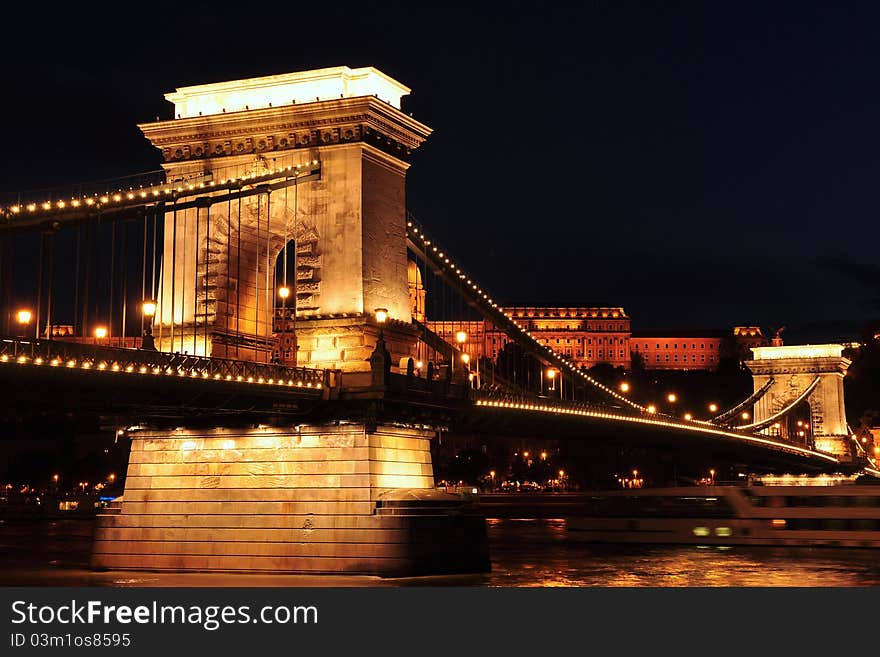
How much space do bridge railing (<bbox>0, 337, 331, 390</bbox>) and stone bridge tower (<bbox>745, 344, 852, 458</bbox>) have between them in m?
115

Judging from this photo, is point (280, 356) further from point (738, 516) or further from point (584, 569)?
point (738, 516)

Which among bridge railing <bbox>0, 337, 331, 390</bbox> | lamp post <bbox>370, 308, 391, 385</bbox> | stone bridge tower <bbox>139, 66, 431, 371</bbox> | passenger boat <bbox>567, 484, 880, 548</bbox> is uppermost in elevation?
stone bridge tower <bbox>139, 66, 431, 371</bbox>

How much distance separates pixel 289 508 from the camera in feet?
139

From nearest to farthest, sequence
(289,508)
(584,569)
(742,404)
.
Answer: (289,508) < (584,569) < (742,404)

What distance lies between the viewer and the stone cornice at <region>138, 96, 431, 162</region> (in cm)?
4622

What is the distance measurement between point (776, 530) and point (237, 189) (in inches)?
1149

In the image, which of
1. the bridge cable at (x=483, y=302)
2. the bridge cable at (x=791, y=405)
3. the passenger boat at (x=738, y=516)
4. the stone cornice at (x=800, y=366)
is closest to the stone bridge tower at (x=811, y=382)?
the stone cornice at (x=800, y=366)

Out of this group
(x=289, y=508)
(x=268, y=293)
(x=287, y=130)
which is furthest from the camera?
(x=268, y=293)

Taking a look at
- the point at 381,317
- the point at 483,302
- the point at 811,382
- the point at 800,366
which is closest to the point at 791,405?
the point at 811,382

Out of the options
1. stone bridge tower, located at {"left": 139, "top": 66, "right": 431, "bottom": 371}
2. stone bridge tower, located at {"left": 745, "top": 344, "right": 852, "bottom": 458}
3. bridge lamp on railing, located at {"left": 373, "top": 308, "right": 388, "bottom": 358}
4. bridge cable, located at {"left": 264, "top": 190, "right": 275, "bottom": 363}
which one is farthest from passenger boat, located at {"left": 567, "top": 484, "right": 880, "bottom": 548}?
stone bridge tower, located at {"left": 745, "top": 344, "right": 852, "bottom": 458}

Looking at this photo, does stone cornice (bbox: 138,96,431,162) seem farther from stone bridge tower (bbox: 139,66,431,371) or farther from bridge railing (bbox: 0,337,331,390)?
bridge railing (bbox: 0,337,331,390)

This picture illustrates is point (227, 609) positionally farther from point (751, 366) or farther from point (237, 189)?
point (751, 366)

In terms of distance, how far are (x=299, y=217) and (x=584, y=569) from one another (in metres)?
16.8

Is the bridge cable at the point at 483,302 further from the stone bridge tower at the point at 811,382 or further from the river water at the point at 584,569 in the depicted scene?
the stone bridge tower at the point at 811,382
